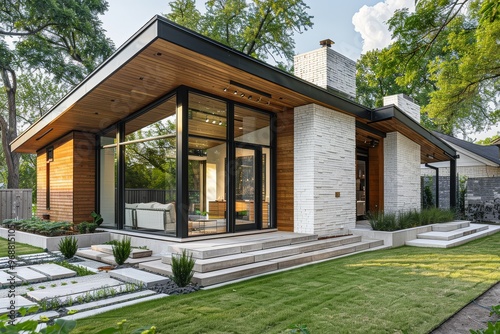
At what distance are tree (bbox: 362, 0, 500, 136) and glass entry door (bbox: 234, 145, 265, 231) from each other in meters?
3.28

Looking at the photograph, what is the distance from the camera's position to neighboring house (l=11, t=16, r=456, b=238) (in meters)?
6.45

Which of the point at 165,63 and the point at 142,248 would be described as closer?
the point at 165,63

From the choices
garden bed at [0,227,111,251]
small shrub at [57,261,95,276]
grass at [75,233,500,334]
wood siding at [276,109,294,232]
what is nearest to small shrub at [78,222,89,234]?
garden bed at [0,227,111,251]

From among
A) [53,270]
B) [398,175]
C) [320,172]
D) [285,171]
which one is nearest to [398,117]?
[398,175]

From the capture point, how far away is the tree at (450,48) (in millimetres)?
6371

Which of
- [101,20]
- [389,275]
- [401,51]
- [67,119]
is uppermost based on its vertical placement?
[101,20]

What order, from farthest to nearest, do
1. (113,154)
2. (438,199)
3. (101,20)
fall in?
(101,20) → (438,199) → (113,154)

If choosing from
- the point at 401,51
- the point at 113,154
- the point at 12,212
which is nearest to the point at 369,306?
the point at 401,51

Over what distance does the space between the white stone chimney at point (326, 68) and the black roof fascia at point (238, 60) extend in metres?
1.39

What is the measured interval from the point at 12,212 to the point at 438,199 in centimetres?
1745

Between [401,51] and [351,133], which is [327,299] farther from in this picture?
[351,133]

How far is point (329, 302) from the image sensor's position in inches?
164

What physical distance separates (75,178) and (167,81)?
5064 millimetres

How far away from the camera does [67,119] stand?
29.2 ft
